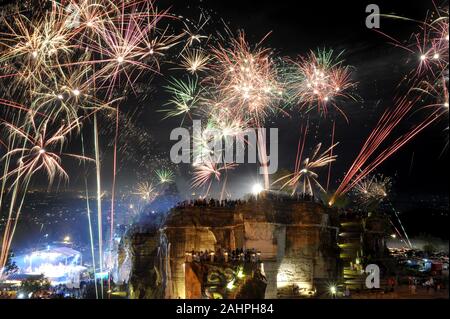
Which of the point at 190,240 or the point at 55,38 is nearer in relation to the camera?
the point at 55,38

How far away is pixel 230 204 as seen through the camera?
27375 millimetres

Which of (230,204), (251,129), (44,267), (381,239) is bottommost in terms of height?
(44,267)

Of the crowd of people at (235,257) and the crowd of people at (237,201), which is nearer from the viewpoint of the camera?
the crowd of people at (235,257)

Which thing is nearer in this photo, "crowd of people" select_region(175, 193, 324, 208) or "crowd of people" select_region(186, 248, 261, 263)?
"crowd of people" select_region(186, 248, 261, 263)

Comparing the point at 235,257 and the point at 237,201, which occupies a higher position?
the point at 237,201

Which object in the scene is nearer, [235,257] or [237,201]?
[235,257]

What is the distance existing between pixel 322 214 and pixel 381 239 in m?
10.5

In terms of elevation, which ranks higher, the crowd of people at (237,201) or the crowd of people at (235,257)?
the crowd of people at (237,201)

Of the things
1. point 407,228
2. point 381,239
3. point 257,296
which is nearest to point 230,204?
point 257,296

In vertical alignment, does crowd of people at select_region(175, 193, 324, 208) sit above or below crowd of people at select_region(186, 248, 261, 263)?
above
